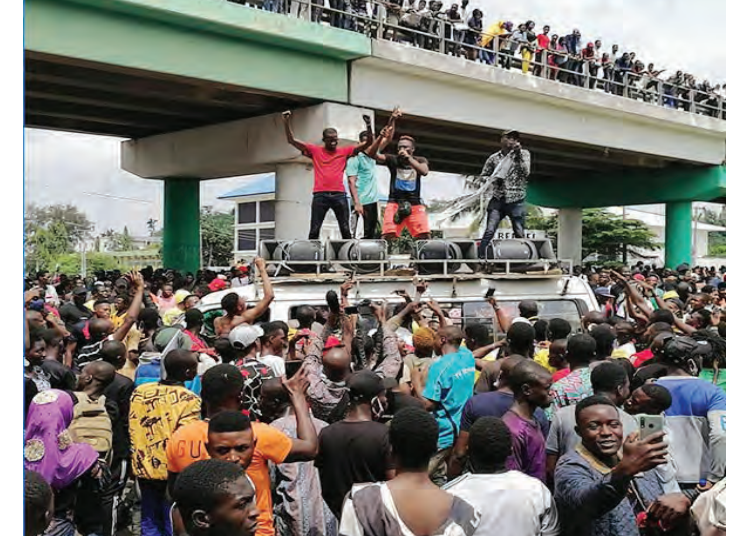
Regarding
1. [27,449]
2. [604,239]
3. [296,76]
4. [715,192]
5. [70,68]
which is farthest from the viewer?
[604,239]

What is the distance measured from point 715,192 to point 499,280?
21556 mm

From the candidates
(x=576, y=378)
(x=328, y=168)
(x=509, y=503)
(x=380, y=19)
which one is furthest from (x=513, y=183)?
(x=380, y=19)

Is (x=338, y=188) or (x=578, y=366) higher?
(x=338, y=188)

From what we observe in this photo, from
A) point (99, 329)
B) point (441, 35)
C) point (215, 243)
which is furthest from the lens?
point (215, 243)

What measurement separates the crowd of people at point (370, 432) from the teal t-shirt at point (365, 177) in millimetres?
4269

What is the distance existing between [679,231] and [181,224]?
16921mm

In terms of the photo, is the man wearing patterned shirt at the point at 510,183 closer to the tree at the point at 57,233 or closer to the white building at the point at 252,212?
the tree at the point at 57,233

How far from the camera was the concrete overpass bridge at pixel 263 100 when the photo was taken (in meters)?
13.7

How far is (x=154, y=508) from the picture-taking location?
16.0 feet

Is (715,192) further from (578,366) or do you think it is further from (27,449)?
(27,449)

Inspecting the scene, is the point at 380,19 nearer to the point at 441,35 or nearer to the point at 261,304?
the point at 441,35

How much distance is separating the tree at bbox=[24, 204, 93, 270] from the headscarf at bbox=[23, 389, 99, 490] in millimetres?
11921

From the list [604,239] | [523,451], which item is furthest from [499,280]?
[604,239]

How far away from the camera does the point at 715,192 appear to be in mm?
27203
